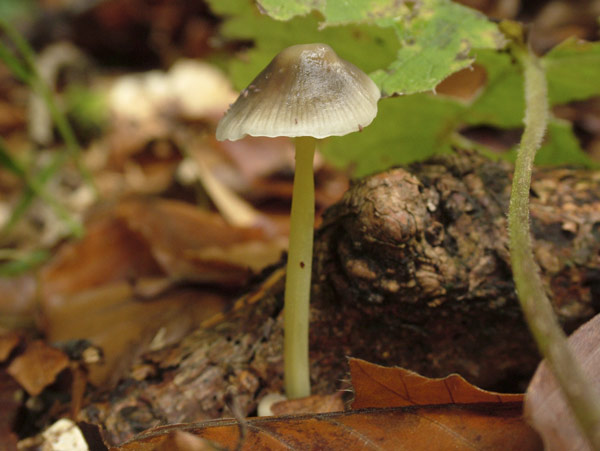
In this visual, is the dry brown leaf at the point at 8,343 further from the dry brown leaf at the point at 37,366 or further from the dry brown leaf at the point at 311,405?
the dry brown leaf at the point at 311,405

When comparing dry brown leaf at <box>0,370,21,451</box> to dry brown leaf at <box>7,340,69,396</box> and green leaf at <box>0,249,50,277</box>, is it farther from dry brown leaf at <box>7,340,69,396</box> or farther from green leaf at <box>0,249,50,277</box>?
green leaf at <box>0,249,50,277</box>

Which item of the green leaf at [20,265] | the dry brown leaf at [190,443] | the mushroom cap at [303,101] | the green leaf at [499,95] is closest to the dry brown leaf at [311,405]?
the dry brown leaf at [190,443]

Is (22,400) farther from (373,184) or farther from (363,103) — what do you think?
(363,103)

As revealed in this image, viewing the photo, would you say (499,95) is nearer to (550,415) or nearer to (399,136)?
(399,136)

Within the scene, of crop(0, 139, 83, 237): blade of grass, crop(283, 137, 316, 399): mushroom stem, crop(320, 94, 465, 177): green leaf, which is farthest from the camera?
crop(0, 139, 83, 237): blade of grass

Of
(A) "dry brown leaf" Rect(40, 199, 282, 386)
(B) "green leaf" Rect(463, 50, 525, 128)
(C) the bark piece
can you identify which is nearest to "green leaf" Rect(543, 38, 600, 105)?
(B) "green leaf" Rect(463, 50, 525, 128)
